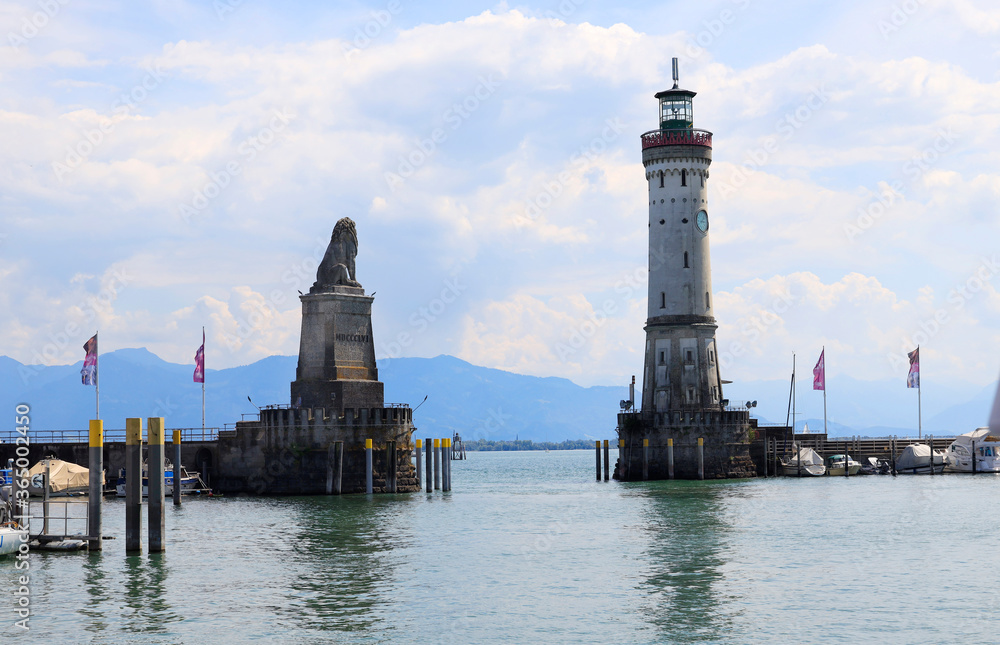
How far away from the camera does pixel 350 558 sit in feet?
149

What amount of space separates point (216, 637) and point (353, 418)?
42921 millimetres

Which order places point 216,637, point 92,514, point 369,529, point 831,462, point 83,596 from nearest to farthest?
point 216,637, point 83,596, point 92,514, point 369,529, point 831,462

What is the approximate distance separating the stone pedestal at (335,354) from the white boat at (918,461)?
5210 cm

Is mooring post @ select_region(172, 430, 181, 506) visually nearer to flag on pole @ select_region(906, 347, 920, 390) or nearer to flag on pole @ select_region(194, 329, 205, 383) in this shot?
flag on pole @ select_region(194, 329, 205, 383)

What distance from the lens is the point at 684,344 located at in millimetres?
94125

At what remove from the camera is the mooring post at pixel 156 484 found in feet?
137

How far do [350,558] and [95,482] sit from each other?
32.7 ft

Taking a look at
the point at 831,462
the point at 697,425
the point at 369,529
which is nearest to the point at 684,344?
the point at 697,425

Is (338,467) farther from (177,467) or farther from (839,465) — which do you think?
(839,465)

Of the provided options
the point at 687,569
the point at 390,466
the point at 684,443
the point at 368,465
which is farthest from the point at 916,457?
the point at 687,569

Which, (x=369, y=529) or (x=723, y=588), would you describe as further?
(x=369, y=529)

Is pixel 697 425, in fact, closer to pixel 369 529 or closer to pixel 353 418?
pixel 353 418

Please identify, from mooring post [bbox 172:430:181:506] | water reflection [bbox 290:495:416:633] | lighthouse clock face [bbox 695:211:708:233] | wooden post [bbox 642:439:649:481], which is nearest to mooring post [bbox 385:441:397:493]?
water reflection [bbox 290:495:416:633]

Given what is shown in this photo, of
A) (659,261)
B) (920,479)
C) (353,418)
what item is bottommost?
(920,479)
